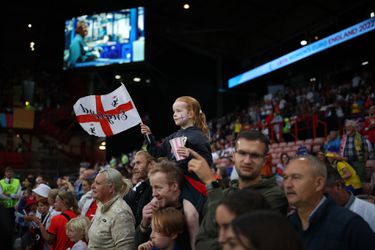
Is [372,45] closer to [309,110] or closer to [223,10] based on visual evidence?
[309,110]

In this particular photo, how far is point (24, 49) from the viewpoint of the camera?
87.2 feet

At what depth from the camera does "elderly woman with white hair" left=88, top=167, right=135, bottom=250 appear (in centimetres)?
362

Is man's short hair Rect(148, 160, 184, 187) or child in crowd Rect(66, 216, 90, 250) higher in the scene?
man's short hair Rect(148, 160, 184, 187)

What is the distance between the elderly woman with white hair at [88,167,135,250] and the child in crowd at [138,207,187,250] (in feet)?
2.95

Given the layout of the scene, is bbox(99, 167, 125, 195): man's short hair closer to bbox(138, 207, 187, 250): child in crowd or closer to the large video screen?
bbox(138, 207, 187, 250): child in crowd

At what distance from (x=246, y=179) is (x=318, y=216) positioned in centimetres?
53

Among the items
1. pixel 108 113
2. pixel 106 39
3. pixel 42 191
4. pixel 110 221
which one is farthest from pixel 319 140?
pixel 106 39

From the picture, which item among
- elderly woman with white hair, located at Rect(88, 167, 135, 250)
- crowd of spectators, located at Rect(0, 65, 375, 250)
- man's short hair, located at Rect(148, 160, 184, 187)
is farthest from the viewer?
elderly woman with white hair, located at Rect(88, 167, 135, 250)

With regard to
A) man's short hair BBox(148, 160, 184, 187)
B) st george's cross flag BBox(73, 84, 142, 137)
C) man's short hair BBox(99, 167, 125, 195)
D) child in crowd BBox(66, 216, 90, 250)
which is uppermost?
st george's cross flag BBox(73, 84, 142, 137)

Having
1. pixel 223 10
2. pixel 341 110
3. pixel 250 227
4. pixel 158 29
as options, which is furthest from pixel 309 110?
pixel 250 227

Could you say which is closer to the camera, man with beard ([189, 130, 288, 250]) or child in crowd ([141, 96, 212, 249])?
man with beard ([189, 130, 288, 250])

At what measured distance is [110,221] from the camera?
146 inches

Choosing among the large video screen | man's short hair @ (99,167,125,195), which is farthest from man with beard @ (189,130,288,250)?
the large video screen

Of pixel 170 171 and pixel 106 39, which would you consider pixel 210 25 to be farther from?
pixel 170 171
